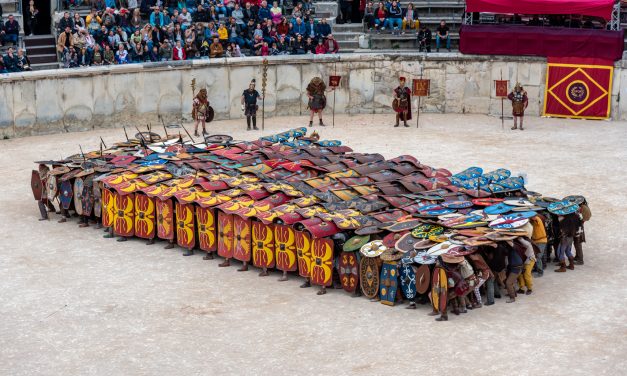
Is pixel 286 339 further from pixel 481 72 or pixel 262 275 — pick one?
pixel 481 72

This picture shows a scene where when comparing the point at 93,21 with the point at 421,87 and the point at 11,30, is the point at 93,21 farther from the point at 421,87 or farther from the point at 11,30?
the point at 421,87

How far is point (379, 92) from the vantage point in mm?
37469

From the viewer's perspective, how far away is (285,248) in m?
20.8

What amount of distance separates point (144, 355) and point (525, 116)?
71.8 ft

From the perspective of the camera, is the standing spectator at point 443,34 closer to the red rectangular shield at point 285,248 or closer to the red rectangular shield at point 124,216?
the red rectangular shield at point 124,216

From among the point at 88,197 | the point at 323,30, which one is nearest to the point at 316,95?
the point at 323,30

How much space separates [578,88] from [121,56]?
13975 millimetres

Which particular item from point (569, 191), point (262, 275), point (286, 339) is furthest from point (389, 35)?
point (286, 339)

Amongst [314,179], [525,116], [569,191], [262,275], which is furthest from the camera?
[525,116]

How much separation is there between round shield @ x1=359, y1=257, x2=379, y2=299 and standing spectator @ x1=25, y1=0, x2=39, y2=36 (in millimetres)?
21476

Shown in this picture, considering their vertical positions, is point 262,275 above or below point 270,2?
below

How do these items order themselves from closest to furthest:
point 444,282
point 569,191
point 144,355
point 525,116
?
1. point 144,355
2. point 444,282
3. point 569,191
4. point 525,116

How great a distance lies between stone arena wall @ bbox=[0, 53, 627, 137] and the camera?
33781 millimetres

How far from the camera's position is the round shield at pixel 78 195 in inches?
963
